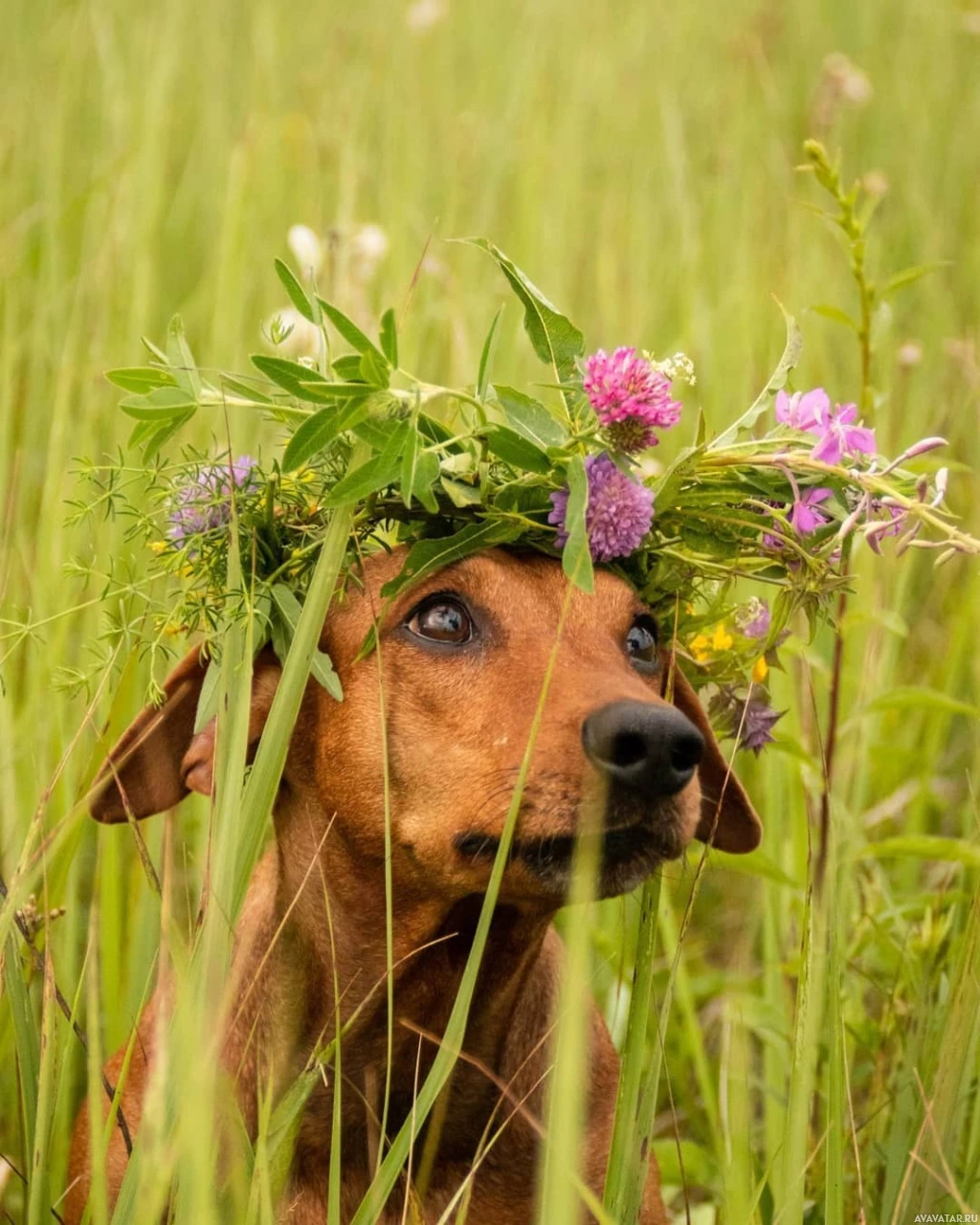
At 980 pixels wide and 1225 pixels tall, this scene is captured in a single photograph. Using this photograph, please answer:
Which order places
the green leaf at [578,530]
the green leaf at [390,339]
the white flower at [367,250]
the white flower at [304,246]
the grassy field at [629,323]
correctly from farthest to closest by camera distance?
the white flower at [367,250], the white flower at [304,246], the grassy field at [629,323], the green leaf at [578,530], the green leaf at [390,339]

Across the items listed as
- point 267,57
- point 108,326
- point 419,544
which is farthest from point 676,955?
point 267,57

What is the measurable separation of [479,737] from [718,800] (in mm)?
643

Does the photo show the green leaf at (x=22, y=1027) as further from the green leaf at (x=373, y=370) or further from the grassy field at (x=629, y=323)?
the green leaf at (x=373, y=370)

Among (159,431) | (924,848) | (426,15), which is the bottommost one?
(924,848)

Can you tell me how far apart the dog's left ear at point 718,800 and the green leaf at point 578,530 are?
0.55 m

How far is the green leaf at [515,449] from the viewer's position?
185cm

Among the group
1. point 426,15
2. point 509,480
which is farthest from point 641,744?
point 426,15

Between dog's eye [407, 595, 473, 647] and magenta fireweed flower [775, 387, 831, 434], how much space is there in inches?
19.9

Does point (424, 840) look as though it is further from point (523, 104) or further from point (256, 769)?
point (523, 104)

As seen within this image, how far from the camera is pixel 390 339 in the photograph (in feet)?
5.55

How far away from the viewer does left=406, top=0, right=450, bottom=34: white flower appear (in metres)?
5.18

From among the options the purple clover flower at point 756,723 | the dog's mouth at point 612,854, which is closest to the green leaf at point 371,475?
the dog's mouth at point 612,854

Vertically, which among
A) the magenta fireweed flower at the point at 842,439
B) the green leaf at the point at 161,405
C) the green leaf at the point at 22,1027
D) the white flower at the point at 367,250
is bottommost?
the green leaf at the point at 22,1027

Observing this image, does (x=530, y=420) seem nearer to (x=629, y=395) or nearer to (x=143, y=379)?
(x=629, y=395)
